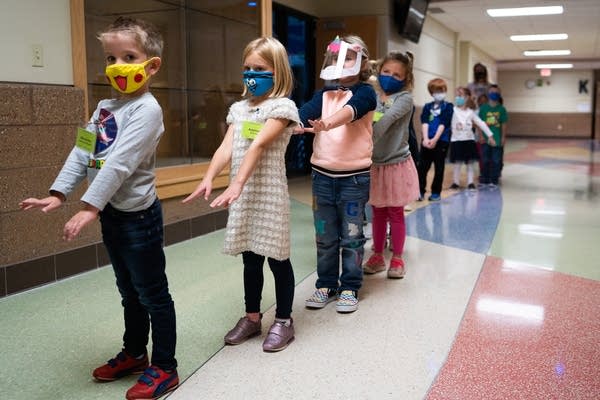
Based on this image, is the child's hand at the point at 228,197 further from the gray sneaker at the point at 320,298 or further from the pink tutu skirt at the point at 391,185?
the pink tutu skirt at the point at 391,185

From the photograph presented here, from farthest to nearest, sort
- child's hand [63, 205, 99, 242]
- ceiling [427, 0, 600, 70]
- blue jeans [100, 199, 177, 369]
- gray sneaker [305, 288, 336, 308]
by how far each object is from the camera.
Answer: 1. ceiling [427, 0, 600, 70]
2. gray sneaker [305, 288, 336, 308]
3. blue jeans [100, 199, 177, 369]
4. child's hand [63, 205, 99, 242]

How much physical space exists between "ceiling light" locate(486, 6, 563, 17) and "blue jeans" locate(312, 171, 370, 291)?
9028 millimetres

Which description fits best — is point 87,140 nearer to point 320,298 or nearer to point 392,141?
point 320,298

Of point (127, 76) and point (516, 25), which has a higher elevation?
point (516, 25)

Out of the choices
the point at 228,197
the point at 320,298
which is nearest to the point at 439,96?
the point at 320,298

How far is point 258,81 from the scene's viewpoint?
2.33m

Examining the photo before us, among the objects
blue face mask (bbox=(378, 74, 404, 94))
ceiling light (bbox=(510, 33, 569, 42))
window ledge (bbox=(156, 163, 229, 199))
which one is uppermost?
ceiling light (bbox=(510, 33, 569, 42))

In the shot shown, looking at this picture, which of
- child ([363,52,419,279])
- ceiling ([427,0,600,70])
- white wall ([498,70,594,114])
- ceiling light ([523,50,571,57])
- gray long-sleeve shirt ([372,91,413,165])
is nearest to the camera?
child ([363,52,419,279])

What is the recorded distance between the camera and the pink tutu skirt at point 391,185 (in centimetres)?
349

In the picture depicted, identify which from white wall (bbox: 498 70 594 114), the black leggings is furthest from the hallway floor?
white wall (bbox: 498 70 594 114)

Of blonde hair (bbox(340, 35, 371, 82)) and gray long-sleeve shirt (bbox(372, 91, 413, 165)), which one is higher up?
blonde hair (bbox(340, 35, 371, 82))

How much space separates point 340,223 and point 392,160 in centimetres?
73

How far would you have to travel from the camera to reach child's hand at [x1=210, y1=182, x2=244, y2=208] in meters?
2.01

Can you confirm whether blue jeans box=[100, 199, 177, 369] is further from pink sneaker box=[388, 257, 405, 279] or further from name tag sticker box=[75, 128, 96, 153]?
pink sneaker box=[388, 257, 405, 279]
